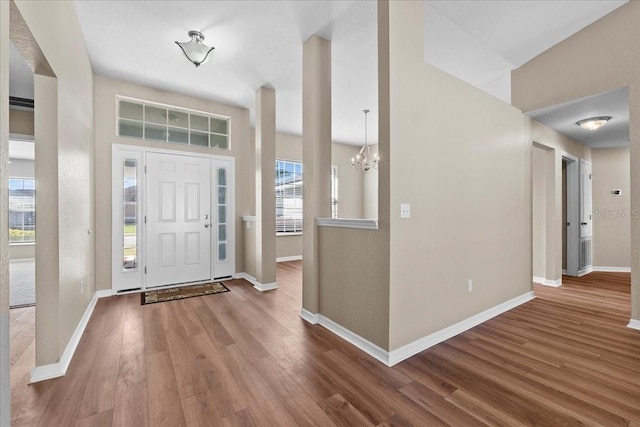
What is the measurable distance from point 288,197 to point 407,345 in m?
5.17

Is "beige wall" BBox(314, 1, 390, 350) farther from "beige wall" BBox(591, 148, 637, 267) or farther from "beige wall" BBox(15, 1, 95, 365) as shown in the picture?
"beige wall" BBox(591, 148, 637, 267)

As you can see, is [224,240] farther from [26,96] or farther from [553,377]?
[553,377]

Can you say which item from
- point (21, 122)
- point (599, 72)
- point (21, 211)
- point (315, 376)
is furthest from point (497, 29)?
point (21, 211)

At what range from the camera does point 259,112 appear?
425 centimetres

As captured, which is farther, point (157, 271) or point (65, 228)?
point (157, 271)

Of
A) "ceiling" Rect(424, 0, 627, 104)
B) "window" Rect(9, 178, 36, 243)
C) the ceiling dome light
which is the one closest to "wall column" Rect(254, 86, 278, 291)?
"ceiling" Rect(424, 0, 627, 104)

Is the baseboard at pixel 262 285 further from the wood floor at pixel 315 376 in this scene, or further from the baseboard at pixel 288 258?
the baseboard at pixel 288 258

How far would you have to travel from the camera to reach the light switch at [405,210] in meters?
2.17

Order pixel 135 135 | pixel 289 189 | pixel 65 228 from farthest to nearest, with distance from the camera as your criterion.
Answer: pixel 289 189 < pixel 135 135 < pixel 65 228

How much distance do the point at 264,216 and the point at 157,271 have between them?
5.80ft

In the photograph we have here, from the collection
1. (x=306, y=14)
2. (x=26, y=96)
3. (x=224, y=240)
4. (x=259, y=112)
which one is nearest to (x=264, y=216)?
(x=224, y=240)

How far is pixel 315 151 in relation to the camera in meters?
2.98

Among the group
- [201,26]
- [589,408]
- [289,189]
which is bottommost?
[589,408]

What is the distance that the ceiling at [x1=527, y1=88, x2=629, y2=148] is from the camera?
3.32m
